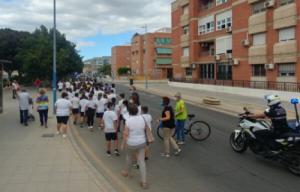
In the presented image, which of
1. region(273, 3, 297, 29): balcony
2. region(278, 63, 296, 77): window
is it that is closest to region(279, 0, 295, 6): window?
region(273, 3, 297, 29): balcony

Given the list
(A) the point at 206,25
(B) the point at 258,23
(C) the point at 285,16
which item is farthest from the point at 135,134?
(A) the point at 206,25

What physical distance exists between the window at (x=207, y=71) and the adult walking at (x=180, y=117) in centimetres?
3906

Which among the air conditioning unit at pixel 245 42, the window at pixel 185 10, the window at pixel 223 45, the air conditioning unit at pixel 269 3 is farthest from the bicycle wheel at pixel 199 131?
the window at pixel 185 10

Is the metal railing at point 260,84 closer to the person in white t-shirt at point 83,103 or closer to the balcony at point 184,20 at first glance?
the balcony at point 184,20

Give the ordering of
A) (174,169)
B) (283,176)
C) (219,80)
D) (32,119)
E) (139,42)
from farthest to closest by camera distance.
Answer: (139,42) → (219,80) → (32,119) → (174,169) → (283,176)

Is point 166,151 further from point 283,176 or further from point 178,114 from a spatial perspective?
point 283,176

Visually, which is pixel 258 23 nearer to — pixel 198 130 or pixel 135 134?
pixel 198 130

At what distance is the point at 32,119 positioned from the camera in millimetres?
19234

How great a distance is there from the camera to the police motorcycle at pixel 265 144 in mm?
9531

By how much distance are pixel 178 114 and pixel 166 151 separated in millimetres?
1898

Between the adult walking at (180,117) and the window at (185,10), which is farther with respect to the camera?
the window at (185,10)

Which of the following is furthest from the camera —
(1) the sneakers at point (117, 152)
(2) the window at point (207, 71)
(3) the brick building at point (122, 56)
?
(3) the brick building at point (122, 56)

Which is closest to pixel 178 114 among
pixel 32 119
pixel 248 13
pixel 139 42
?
pixel 32 119

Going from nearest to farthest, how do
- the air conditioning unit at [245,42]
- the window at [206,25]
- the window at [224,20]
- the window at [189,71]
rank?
the air conditioning unit at [245,42] → the window at [224,20] → the window at [206,25] → the window at [189,71]
